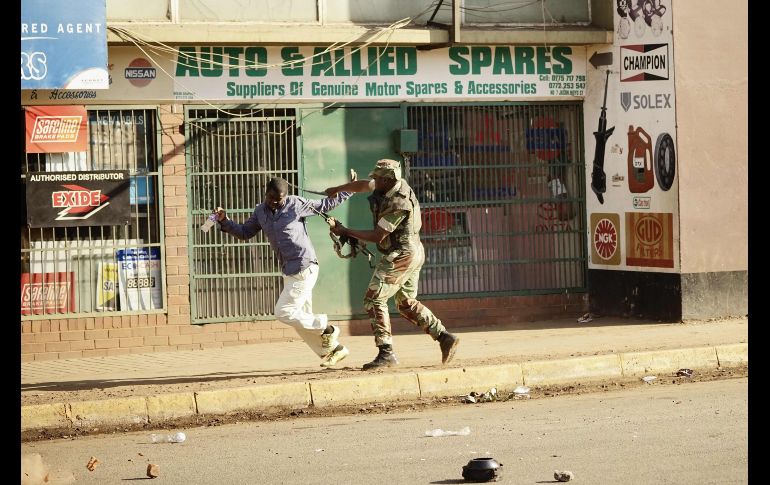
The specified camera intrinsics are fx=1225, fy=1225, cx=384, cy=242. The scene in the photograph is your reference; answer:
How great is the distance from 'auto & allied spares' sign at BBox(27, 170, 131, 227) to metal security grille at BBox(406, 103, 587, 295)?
335 cm

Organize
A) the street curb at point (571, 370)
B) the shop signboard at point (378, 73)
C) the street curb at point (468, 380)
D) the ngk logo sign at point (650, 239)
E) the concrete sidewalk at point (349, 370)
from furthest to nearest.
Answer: the ngk logo sign at point (650, 239)
the shop signboard at point (378, 73)
the street curb at point (571, 370)
the street curb at point (468, 380)
the concrete sidewalk at point (349, 370)

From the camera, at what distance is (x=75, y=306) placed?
43.0 ft

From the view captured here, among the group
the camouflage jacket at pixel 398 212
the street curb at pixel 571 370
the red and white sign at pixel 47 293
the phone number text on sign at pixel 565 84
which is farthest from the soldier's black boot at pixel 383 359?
the phone number text on sign at pixel 565 84

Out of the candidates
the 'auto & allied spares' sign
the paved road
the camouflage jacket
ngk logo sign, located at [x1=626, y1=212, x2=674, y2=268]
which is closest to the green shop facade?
the 'auto & allied spares' sign

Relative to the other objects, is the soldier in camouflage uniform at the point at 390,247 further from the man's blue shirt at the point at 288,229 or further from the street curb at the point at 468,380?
the street curb at the point at 468,380

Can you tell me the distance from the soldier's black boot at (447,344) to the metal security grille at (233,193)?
313 cm

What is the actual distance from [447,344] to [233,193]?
3602 mm

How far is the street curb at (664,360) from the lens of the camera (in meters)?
11.4

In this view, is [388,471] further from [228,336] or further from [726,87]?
[726,87]

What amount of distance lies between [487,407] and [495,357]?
2004mm

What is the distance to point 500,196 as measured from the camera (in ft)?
48.6
